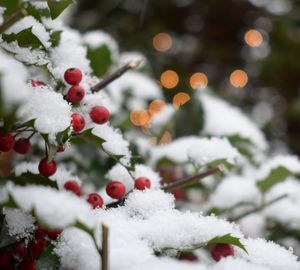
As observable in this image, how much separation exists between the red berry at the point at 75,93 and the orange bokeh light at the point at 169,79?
2.06 m

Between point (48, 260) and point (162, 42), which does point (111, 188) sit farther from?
point (162, 42)

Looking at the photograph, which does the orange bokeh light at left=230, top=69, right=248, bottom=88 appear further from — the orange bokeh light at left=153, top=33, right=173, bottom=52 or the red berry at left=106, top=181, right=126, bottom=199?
the red berry at left=106, top=181, right=126, bottom=199

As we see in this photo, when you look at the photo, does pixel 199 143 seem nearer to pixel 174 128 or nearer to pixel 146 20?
pixel 174 128

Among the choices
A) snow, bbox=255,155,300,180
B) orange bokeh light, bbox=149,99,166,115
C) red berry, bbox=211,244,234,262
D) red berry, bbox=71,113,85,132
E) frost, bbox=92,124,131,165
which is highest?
orange bokeh light, bbox=149,99,166,115

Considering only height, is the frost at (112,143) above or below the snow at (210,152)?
below

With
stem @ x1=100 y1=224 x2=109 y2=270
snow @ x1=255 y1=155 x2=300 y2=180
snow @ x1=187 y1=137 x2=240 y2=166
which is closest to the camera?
stem @ x1=100 y1=224 x2=109 y2=270

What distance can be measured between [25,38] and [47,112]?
0.15 m

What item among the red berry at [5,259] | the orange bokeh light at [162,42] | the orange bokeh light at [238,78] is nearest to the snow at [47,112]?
the red berry at [5,259]

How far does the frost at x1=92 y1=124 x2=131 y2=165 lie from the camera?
36.8 inches

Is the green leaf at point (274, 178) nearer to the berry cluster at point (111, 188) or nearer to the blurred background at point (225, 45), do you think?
the berry cluster at point (111, 188)

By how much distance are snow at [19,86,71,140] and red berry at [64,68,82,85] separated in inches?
3.3

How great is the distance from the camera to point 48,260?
76 cm

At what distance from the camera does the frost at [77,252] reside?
75cm

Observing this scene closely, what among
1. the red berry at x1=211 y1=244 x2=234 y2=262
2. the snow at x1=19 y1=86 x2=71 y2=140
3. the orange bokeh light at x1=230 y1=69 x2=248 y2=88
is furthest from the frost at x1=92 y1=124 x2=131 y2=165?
the orange bokeh light at x1=230 y1=69 x2=248 y2=88
